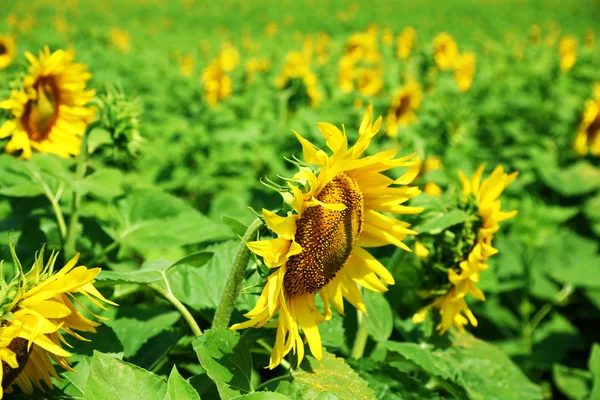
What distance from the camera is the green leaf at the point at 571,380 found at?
90.5 inches

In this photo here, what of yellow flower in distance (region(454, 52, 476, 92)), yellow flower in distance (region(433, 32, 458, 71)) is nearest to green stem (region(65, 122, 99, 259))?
yellow flower in distance (region(433, 32, 458, 71))

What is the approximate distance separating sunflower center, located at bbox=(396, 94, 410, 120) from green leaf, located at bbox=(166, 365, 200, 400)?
2664 millimetres

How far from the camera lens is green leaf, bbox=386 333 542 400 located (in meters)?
1.33

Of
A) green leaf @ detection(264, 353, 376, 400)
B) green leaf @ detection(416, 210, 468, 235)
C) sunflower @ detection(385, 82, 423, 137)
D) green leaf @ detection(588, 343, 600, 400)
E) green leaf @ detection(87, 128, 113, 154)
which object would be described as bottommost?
green leaf @ detection(588, 343, 600, 400)

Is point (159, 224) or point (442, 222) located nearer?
point (442, 222)

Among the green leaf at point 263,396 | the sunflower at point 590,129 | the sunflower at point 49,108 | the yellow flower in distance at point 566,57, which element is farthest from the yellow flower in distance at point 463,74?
the green leaf at point 263,396

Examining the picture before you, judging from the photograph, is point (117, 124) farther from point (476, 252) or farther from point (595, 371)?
point (595, 371)

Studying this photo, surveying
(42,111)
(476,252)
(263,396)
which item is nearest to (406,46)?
(42,111)

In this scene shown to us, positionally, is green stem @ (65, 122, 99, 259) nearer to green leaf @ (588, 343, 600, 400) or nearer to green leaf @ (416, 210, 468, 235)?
green leaf @ (416, 210, 468, 235)

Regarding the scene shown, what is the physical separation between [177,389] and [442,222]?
71cm

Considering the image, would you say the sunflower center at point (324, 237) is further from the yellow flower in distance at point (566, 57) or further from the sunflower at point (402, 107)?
the yellow flower in distance at point (566, 57)

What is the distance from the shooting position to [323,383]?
105 centimetres

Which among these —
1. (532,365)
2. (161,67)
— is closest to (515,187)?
(532,365)

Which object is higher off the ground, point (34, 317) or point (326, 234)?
point (326, 234)
